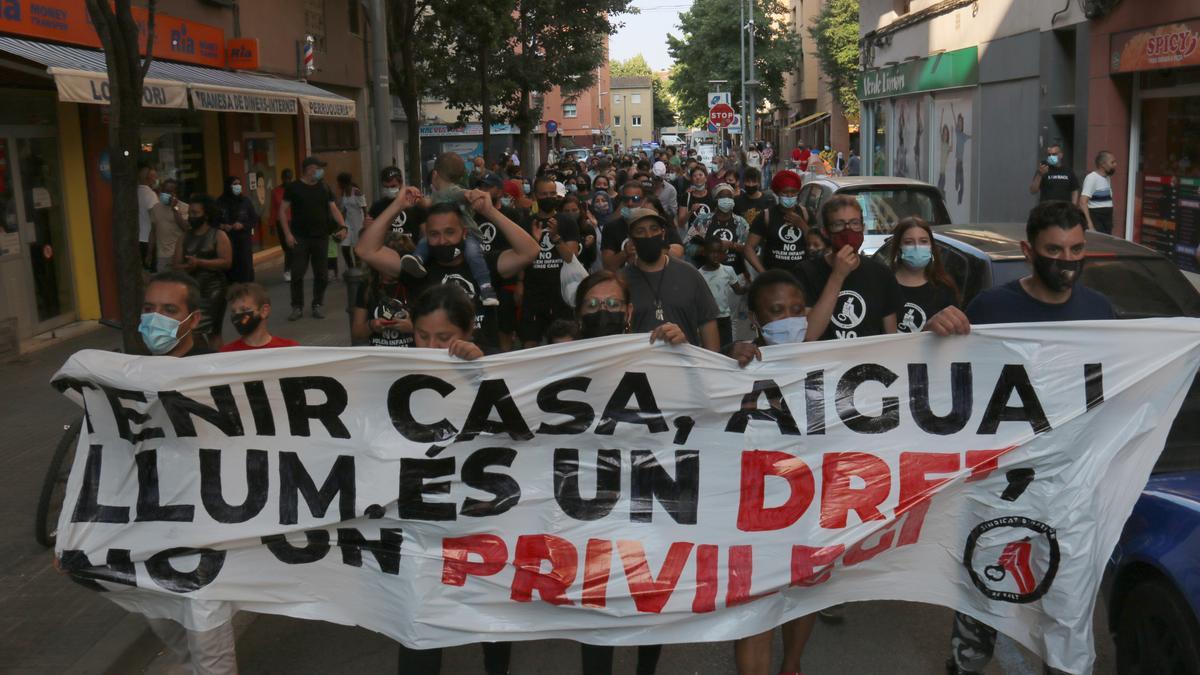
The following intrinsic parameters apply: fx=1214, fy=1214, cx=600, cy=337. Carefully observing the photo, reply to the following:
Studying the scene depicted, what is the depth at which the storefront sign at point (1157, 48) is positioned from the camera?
15055 millimetres

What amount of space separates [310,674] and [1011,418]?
9.70 feet

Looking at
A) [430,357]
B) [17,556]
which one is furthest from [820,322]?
[17,556]

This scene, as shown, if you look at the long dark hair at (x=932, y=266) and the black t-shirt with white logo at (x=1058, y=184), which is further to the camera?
the black t-shirt with white logo at (x=1058, y=184)

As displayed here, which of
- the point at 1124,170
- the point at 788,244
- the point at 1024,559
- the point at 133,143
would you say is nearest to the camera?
the point at 1024,559

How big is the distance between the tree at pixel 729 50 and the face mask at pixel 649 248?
6031cm

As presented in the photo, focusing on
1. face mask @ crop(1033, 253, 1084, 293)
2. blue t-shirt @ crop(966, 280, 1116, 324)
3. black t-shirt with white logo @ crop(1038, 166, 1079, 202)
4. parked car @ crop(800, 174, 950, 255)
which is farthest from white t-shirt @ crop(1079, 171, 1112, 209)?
face mask @ crop(1033, 253, 1084, 293)

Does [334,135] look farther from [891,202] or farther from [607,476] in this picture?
[607,476]

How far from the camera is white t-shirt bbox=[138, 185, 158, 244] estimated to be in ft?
41.6

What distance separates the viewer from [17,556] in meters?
6.33

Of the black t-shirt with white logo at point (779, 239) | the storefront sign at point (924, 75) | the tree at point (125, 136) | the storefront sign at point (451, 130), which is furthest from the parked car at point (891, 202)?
the storefront sign at point (451, 130)

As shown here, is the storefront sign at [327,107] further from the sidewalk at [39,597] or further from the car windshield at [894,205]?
the car windshield at [894,205]

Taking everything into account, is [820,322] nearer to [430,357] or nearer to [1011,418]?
[1011,418]

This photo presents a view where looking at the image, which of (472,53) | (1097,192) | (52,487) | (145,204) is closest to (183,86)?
(145,204)

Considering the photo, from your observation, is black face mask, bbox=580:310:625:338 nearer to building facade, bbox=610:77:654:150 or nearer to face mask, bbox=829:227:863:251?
face mask, bbox=829:227:863:251
